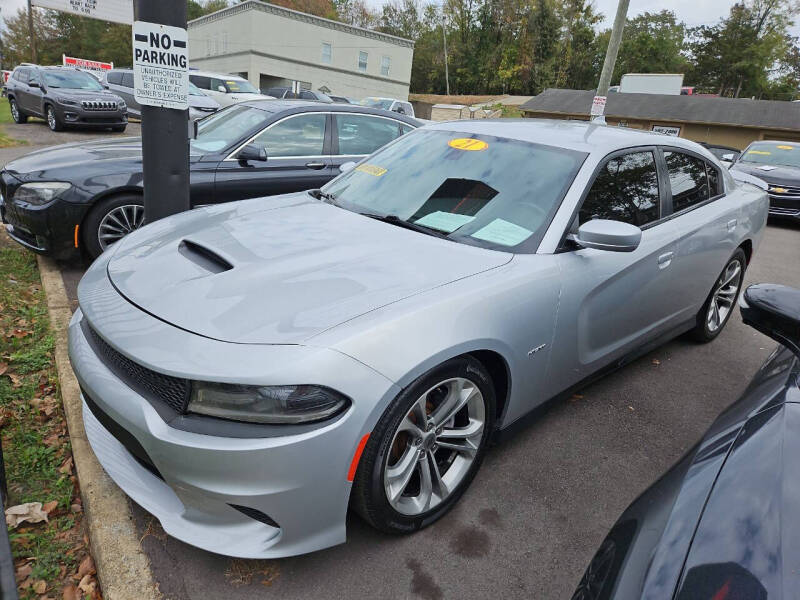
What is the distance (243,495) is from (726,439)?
4.68ft

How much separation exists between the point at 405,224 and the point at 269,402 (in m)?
1.32

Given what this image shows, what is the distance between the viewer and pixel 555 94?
3575cm

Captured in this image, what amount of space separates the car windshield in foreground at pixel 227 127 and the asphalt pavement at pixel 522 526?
374 centimetres

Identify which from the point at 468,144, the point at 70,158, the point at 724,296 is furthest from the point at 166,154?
the point at 724,296

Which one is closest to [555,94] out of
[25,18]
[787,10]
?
[787,10]

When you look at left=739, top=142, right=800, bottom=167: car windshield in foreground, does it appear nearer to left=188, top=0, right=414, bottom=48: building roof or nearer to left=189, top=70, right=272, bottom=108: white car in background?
left=189, top=70, right=272, bottom=108: white car in background

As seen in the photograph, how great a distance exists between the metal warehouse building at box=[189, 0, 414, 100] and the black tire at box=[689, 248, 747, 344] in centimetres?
3845

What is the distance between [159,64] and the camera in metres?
3.42

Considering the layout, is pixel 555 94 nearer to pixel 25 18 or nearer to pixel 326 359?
pixel 326 359

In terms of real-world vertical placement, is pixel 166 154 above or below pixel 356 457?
above

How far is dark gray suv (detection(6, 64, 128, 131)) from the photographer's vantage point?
14.0 meters

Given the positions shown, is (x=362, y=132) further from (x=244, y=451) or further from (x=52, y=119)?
(x=52, y=119)

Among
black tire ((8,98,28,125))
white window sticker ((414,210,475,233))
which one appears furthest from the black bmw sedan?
black tire ((8,98,28,125))

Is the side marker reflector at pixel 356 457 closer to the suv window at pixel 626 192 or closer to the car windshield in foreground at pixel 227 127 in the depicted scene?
the suv window at pixel 626 192
